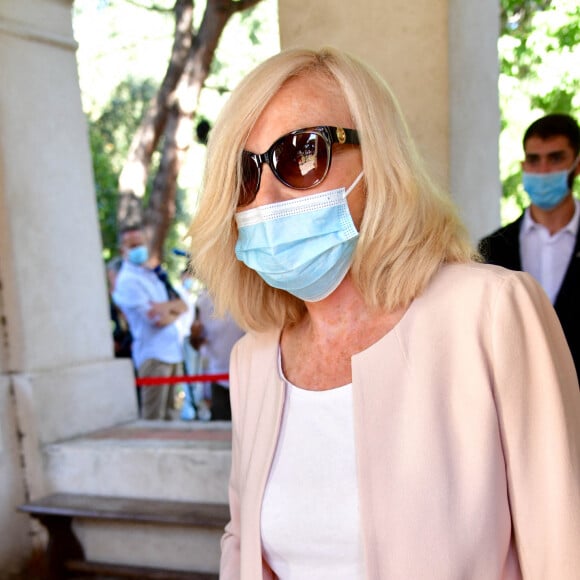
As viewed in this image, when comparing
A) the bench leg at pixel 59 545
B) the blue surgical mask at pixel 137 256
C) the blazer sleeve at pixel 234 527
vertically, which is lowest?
the bench leg at pixel 59 545

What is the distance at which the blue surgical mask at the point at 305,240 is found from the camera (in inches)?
64.1

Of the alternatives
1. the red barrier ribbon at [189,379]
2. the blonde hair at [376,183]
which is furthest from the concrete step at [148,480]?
the blonde hair at [376,183]

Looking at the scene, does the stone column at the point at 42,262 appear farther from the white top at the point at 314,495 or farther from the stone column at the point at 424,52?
the white top at the point at 314,495

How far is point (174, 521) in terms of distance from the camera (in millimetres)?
2939

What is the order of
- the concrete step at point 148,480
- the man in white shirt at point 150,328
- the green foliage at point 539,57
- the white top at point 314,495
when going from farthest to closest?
the man in white shirt at point 150,328, the green foliage at point 539,57, the concrete step at point 148,480, the white top at point 314,495

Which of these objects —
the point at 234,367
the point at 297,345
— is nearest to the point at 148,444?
the point at 234,367

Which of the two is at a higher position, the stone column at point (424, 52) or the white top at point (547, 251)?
the stone column at point (424, 52)

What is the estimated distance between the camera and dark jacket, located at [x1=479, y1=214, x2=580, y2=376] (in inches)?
118

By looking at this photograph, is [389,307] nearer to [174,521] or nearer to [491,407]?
[491,407]

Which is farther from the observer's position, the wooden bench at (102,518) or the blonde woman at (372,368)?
the wooden bench at (102,518)

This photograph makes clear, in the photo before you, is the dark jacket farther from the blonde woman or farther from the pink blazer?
the pink blazer

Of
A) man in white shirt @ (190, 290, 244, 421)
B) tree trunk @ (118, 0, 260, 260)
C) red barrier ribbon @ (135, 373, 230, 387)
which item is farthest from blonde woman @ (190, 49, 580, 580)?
tree trunk @ (118, 0, 260, 260)

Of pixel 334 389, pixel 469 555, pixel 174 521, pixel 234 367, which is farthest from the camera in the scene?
pixel 174 521

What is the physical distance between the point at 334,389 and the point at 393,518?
34cm
